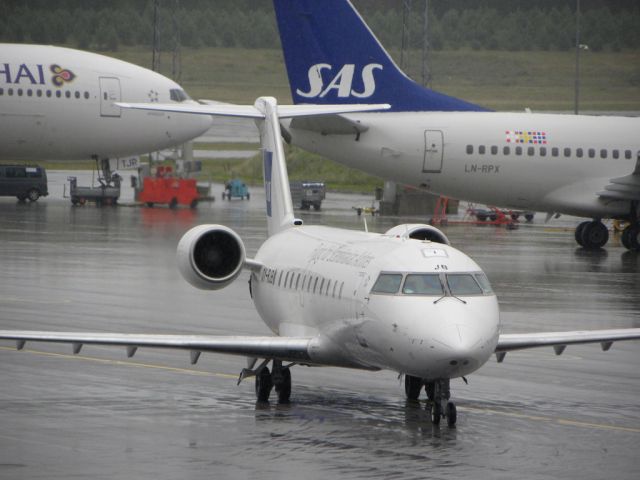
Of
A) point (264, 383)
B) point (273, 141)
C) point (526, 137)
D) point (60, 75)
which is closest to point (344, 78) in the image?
point (526, 137)

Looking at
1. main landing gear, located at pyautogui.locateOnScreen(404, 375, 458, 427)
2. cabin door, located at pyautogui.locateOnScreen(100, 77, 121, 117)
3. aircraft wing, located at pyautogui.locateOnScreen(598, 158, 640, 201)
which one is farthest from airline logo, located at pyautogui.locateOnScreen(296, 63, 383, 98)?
main landing gear, located at pyautogui.locateOnScreen(404, 375, 458, 427)

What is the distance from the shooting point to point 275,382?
58.3 feet

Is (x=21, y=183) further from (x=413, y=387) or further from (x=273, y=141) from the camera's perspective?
(x=413, y=387)

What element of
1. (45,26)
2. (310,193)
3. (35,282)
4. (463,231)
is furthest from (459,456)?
(45,26)

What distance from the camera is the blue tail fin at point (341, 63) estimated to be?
4062cm

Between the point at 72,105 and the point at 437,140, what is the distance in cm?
2041

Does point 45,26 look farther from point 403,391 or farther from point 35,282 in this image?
point 403,391

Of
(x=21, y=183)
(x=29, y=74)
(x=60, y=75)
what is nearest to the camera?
(x=29, y=74)

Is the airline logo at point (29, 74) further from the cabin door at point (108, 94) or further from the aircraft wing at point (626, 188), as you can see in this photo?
the aircraft wing at point (626, 188)

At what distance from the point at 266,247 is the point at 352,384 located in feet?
8.47

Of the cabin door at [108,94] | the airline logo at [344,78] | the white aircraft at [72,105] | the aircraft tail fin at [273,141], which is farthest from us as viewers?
the cabin door at [108,94]

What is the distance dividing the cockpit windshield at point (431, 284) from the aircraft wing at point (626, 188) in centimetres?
2600

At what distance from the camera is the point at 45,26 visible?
161750 millimetres

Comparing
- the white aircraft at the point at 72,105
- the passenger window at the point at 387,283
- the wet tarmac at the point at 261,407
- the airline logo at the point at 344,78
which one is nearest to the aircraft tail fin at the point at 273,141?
the wet tarmac at the point at 261,407
